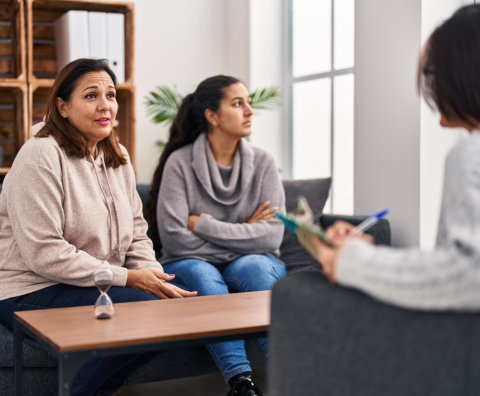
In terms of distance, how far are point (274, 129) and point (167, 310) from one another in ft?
9.39

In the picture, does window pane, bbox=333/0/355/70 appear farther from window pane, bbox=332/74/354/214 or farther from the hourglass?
the hourglass

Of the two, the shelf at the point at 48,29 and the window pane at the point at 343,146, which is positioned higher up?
the shelf at the point at 48,29

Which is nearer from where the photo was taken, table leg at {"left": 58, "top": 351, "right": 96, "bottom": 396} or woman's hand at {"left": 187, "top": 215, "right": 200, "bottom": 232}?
table leg at {"left": 58, "top": 351, "right": 96, "bottom": 396}

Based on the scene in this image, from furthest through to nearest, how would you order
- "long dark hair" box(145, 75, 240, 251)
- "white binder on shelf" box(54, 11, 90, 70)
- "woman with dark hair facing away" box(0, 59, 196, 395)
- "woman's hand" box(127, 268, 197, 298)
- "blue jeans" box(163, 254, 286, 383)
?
"white binder on shelf" box(54, 11, 90, 70)
"long dark hair" box(145, 75, 240, 251)
"blue jeans" box(163, 254, 286, 383)
"woman's hand" box(127, 268, 197, 298)
"woman with dark hair facing away" box(0, 59, 196, 395)

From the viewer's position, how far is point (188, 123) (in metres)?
2.98

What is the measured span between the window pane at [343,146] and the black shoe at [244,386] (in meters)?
1.90

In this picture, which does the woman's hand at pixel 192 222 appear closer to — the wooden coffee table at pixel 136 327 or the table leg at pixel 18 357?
the wooden coffee table at pixel 136 327

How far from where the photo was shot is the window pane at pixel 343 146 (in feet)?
12.6

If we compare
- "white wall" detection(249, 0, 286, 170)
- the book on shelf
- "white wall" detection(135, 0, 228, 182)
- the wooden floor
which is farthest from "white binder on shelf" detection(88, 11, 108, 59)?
the wooden floor

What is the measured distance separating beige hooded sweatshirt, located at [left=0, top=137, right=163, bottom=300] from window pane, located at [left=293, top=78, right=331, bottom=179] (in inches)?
80.9

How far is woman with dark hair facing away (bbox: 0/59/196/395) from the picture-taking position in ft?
6.52

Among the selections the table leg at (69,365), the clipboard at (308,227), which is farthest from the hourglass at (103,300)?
the clipboard at (308,227)

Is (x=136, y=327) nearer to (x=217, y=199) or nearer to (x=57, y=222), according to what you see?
(x=57, y=222)

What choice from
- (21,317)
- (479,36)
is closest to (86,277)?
(21,317)
